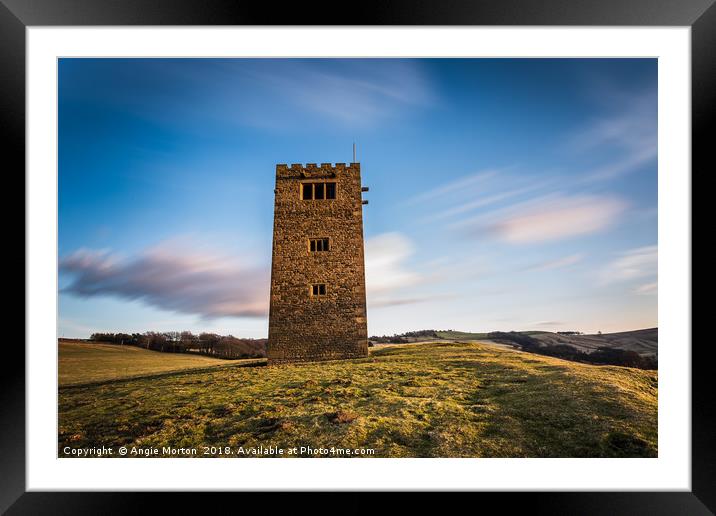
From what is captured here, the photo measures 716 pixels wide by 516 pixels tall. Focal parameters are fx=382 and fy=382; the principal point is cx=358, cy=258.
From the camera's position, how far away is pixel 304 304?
17.5m

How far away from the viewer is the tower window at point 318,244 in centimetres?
1825

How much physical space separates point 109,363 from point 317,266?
9291mm

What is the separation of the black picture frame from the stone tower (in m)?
10.3

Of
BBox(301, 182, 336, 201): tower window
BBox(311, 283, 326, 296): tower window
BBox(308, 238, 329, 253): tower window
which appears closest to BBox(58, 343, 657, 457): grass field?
BBox(311, 283, 326, 296): tower window

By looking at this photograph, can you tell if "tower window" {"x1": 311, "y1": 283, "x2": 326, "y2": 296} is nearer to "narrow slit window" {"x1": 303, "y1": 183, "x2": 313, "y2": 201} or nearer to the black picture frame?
"narrow slit window" {"x1": 303, "y1": 183, "x2": 313, "y2": 201}

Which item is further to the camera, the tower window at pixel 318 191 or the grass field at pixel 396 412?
the tower window at pixel 318 191

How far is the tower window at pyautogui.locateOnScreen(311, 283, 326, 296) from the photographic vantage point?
17.7 metres

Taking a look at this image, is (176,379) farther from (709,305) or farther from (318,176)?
(709,305)

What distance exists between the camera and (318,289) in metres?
17.8

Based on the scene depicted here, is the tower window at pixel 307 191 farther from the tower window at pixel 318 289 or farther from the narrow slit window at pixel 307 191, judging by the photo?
the tower window at pixel 318 289

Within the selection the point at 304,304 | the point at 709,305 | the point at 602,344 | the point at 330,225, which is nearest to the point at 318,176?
the point at 330,225
